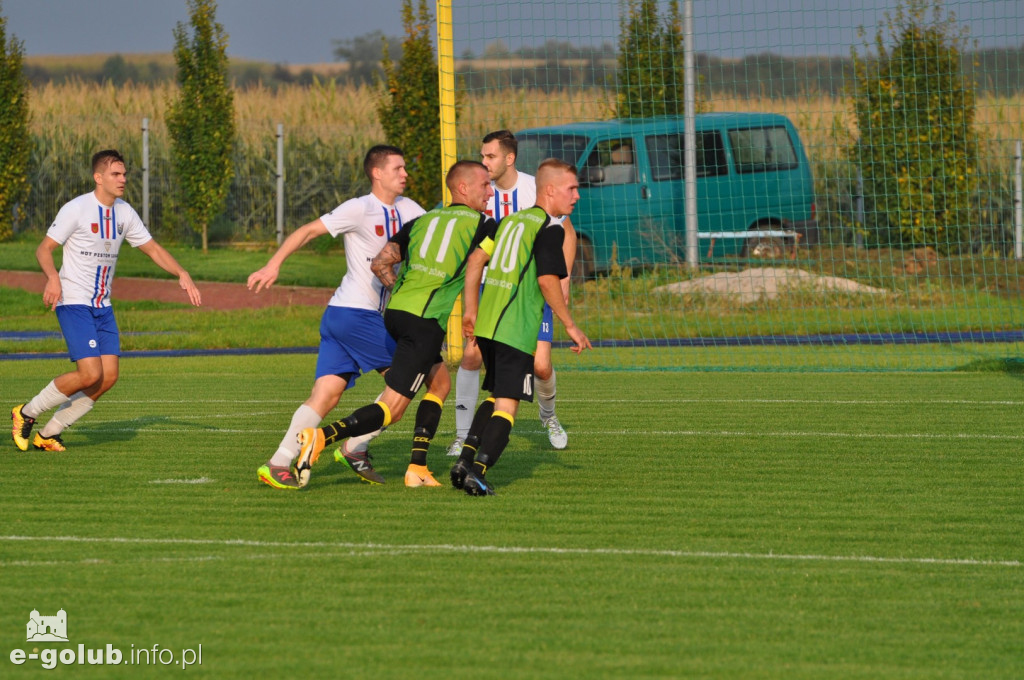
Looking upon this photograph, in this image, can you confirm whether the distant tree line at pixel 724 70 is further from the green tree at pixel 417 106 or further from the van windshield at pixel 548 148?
the green tree at pixel 417 106

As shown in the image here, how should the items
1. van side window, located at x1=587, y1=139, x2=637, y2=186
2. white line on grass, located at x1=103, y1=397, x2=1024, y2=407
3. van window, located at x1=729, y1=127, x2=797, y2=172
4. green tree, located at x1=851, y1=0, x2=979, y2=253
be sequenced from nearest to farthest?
white line on grass, located at x1=103, y1=397, x2=1024, y2=407 < green tree, located at x1=851, y1=0, x2=979, y2=253 < van window, located at x1=729, y1=127, x2=797, y2=172 < van side window, located at x1=587, y1=139, x2=637, y2=186

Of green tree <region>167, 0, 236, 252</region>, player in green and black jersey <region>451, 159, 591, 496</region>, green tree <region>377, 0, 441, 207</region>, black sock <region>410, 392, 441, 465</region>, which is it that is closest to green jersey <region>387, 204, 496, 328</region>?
player in green and black jersey <region>451, 159, 591, 496</region>

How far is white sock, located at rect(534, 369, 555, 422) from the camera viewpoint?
8.70 meters

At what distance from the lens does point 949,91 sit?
1659cm

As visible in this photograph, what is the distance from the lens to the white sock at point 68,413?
29.2 feet

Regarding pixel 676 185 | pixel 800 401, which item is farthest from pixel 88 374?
pixel 676 185

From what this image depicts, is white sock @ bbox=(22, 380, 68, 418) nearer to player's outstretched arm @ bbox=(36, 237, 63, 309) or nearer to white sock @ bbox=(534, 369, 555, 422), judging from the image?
player's outstretched arm @ bbox=(36, 237, 63, 309)

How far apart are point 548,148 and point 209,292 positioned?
850 cm

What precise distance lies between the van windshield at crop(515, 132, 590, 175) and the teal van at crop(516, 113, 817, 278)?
14mm

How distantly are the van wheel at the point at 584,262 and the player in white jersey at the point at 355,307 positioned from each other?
32.3 ft

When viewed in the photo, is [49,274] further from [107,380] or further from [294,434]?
[294,434]

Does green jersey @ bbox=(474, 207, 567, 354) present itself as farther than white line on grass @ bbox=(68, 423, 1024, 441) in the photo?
No

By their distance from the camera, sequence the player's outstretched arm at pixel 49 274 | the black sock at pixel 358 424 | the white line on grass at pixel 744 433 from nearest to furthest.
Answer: the black sock at pixel 358 424, the player's outstretched arm at pixel 49 274, the white line on grass at pixel 744 433

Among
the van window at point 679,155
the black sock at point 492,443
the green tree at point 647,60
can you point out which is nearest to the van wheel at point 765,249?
the van window at point 679,155
